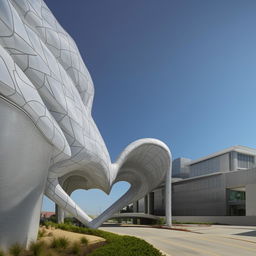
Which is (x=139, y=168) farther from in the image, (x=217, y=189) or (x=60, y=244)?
(x=60, y=244)

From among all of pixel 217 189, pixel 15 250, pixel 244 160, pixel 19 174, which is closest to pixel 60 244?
pixel 15 250

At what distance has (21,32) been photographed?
1264 centimetres

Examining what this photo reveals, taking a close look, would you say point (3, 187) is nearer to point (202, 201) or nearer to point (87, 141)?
point (87, 141)

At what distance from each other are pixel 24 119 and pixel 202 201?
5749 cm

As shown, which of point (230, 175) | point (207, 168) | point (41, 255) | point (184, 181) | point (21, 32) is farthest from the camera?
point (207, 168)

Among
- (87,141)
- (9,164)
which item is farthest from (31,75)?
(87,141)

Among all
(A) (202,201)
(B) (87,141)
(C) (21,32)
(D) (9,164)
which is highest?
(C) (21,32)

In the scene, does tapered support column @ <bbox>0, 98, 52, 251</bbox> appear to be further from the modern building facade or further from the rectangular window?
the rectangular window

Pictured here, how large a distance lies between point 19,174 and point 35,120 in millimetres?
2333

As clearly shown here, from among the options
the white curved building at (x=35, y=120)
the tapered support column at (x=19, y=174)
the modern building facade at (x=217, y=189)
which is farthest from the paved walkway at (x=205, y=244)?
the modern building facade at (x=217, y=189)

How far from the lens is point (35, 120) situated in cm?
1213

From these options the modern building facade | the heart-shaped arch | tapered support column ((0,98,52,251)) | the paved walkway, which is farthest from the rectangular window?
tapered support column ((0,98,52,251))

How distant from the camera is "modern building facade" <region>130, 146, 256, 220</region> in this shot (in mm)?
53875

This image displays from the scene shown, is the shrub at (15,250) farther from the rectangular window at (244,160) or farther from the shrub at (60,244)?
the rectangular window at (244,160)
